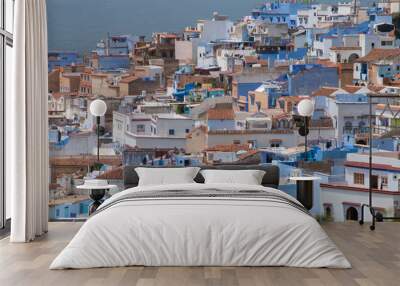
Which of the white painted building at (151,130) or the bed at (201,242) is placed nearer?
the bed at (201,242)

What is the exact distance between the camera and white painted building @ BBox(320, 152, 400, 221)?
9172mm

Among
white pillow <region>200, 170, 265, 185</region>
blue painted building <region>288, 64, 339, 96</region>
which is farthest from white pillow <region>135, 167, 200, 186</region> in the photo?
blue painted building <region>288, 64, 339, 96</region>

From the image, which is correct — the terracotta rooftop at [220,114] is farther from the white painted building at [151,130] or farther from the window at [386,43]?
the window at [386,43]

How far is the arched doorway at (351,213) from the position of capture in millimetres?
9359

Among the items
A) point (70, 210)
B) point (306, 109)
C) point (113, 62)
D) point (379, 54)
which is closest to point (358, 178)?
point (306, 109)

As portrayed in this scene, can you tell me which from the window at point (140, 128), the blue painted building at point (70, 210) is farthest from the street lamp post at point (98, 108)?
the blue painted building at point (70, 210)

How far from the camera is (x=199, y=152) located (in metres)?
9.38

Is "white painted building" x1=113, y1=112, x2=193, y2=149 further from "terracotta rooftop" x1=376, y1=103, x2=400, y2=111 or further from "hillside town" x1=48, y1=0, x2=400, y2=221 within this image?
"terracotta rooftop" x1=376, y1=103, x2=400, y2=111

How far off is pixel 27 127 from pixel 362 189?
12.5ft

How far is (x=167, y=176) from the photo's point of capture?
8.51 metres

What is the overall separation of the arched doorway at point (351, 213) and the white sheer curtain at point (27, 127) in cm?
346

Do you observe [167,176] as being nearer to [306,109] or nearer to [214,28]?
[306,109]

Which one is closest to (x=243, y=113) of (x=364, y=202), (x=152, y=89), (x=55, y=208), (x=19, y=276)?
(x=152, y=89)

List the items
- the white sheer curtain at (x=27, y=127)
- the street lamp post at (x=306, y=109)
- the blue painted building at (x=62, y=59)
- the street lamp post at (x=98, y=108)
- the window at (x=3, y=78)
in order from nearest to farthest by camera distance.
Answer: the white sheer curtain at (x=27, y=127) < the window at (x=3, y=78) < the street lamp post at (x=306, y=109) < the street lamp post at (x=98, y=108) < the blue painted building at (x=62, y=59)
